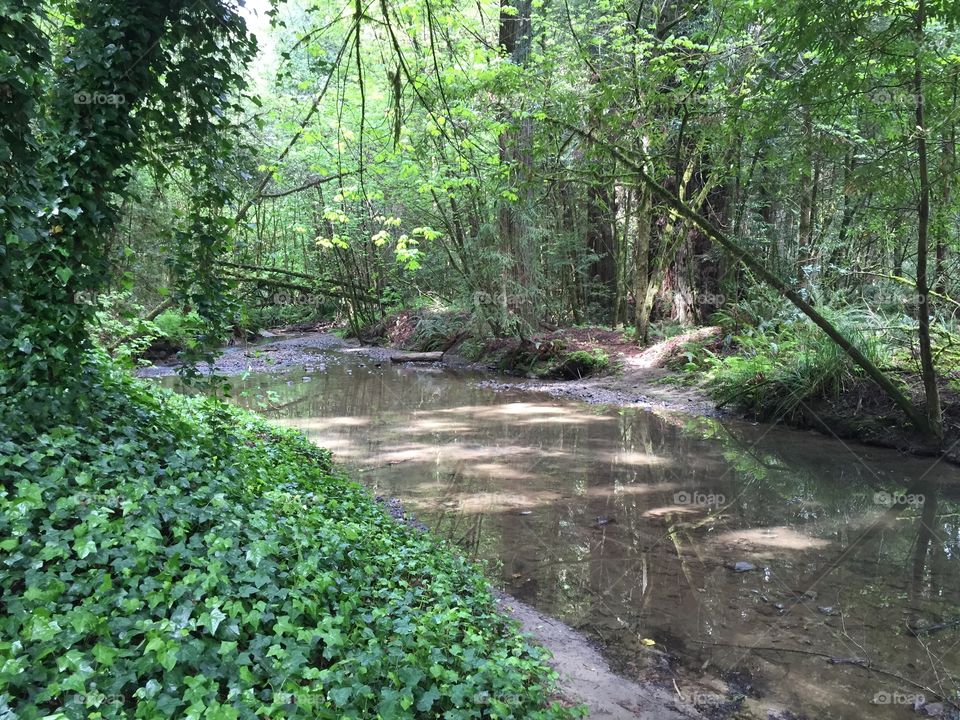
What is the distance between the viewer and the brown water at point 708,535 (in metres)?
3.86

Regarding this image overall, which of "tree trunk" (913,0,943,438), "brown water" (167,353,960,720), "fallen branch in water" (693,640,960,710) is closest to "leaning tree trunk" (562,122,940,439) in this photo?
"tree trunk" (913,0,943,438)

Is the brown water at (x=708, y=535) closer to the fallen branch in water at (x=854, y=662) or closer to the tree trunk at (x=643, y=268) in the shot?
the fallen branch in water at (x=854, y=662)

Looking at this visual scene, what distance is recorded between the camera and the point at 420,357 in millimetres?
18781

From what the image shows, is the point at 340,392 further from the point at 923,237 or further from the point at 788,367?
the point at 923,237

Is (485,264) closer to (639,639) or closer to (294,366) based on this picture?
(294,366)

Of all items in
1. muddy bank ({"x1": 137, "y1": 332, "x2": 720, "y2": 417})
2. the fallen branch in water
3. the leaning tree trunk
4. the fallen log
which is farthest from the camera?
the fallen log

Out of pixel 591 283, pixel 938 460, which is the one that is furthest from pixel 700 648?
pixel 591 283

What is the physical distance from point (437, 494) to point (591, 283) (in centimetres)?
1593

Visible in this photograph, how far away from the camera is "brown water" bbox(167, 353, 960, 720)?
12.6 ft

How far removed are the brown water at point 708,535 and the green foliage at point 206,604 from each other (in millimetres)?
1197

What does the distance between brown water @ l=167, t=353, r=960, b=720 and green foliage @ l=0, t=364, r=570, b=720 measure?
1197 mm

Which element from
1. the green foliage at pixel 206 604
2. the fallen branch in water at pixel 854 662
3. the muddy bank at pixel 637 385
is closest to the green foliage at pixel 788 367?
the muddy bank at pixel 637 385

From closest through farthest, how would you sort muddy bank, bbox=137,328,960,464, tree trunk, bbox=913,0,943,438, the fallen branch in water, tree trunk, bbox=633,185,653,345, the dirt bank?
the dirt bank, the fallen branch in water, tree trunk, bbox=913,0,943,438, muddy bank, bbox=137,328,960,464, tree trunk, bbox=633,185,653,345

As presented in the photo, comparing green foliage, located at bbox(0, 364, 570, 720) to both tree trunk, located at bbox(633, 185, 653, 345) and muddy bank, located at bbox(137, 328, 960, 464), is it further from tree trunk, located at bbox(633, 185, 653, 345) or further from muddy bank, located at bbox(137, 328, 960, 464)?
tree trunk, located at bbox(633, 185, 653, 345)
